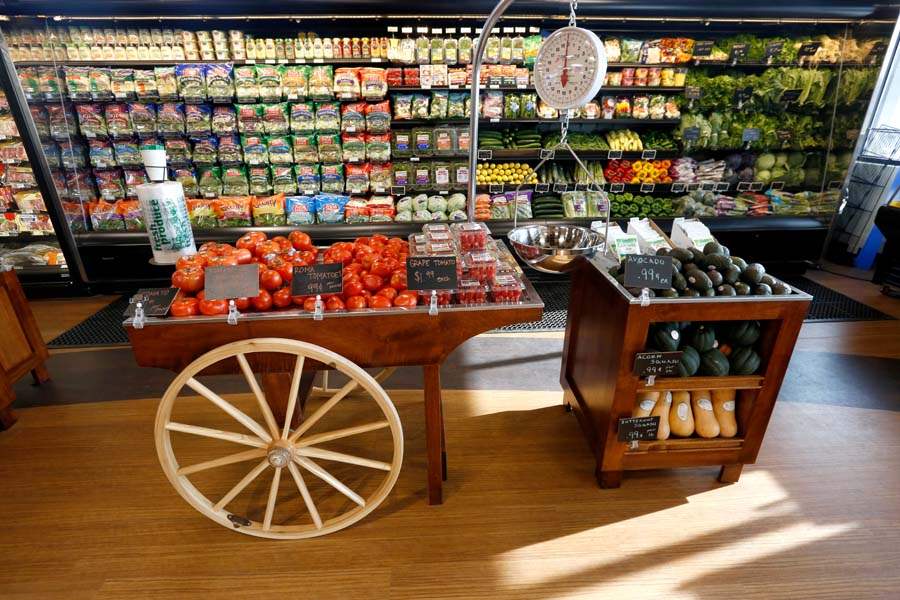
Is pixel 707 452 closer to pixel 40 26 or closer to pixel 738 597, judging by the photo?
pixel 738 597

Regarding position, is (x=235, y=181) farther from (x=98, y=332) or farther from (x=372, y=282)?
(x=372, y=282)

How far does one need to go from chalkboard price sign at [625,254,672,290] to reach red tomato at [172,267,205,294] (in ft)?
5.19

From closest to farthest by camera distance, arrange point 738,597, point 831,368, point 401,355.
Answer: point 738,597, point 401,355, point 831,368

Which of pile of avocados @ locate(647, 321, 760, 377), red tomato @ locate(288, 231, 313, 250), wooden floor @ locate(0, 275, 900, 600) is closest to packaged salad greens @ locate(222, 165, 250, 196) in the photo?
wooden floor @ locate(0, 275, 900, 600)

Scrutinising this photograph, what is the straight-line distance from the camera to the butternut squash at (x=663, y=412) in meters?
2.01

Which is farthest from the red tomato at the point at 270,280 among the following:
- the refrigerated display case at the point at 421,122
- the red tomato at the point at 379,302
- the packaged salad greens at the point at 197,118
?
the packaged salad greens at the point at 197,118

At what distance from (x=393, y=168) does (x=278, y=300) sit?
282cm

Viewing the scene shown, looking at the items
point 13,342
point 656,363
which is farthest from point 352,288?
point 13,342

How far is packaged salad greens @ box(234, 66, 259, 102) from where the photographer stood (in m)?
3.84

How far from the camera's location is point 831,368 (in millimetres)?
3016

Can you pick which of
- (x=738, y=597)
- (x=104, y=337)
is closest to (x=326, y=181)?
(x=104, y=337)

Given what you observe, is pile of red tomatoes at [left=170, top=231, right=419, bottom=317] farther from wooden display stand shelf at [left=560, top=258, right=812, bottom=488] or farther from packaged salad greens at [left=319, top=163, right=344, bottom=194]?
packaged salad greens at [left=319, top=163, right=344, bottom=194]

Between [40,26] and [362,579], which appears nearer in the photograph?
[362,579]

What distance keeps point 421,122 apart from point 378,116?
1.31 feet
